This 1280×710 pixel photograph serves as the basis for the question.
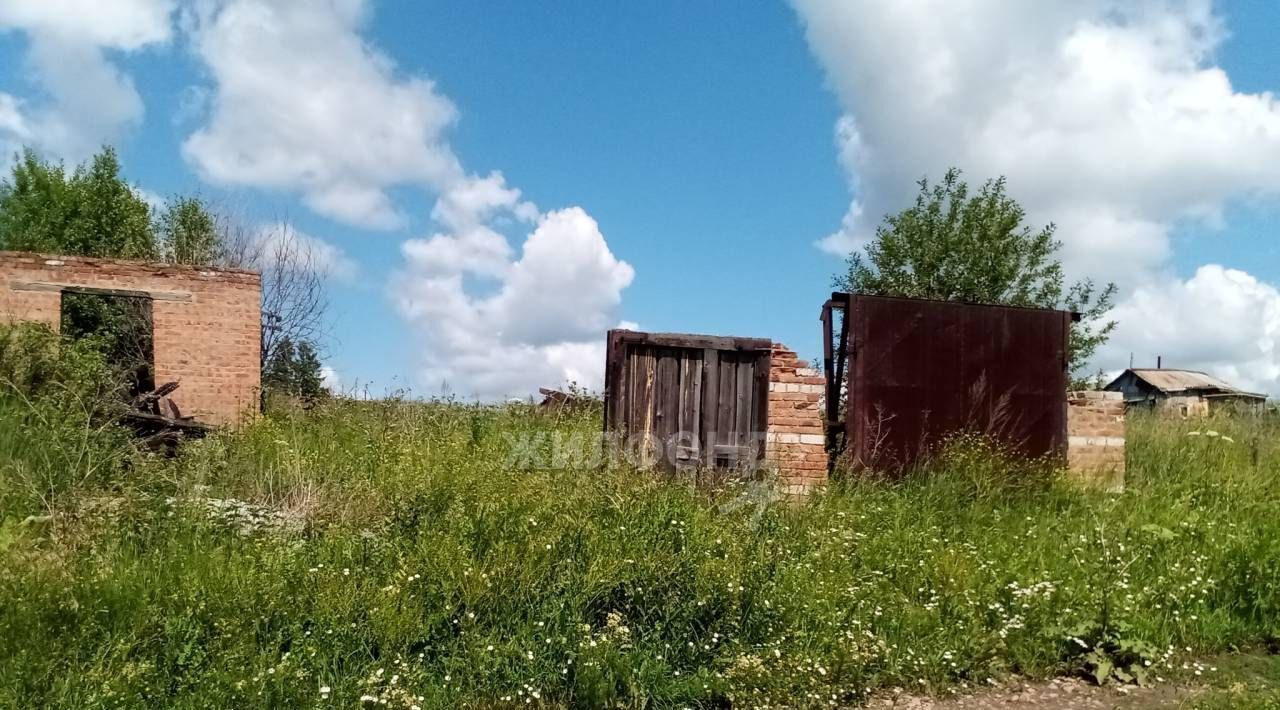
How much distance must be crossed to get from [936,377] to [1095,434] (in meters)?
2.15

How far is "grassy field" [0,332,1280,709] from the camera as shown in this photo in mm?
4359

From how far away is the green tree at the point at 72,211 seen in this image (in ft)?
68.9

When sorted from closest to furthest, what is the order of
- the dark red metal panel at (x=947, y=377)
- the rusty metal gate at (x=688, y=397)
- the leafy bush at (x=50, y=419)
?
the leafy bush at (x=50, y=419) < the rusty metal gate at (x=688, y=397) < the dark red metal panel at (x=947, y=377)

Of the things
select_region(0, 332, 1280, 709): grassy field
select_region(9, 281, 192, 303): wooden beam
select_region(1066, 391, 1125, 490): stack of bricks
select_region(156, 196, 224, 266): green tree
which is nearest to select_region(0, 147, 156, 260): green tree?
select_region(156, 196, 224, 266): green tree

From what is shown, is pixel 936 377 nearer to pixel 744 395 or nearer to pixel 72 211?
pixel 744 395

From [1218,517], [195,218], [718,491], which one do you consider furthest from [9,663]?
[195,218]

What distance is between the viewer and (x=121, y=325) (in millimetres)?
13242

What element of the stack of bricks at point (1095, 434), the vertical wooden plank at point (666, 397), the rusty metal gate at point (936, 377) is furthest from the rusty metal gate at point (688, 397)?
the stack of bricks at point (1095, 434)

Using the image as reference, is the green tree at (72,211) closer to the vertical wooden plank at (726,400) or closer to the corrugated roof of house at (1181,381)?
the vertical wooden plank at (726,400)

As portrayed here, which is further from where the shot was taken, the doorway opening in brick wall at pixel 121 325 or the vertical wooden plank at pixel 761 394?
the doorway opening in brick wall at pixel 121 325

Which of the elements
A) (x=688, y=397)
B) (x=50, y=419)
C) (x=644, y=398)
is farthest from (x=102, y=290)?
Result: (x=688, y=397)

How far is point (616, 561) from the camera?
4969 mm

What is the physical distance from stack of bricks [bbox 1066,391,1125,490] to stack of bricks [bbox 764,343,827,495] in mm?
3212

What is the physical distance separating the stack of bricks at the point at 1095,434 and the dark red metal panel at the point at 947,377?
0.94 ft
